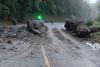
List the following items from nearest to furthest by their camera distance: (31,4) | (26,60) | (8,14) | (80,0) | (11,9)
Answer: (26,60) < (8,14) < (11,9) < (31,4) < (80,0)

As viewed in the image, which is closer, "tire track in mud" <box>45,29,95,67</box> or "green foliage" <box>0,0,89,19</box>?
"tire track in mud" <box>45,29,95,67</box>

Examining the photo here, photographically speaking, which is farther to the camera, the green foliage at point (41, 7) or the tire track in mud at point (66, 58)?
the green foliage at point (41, 7)

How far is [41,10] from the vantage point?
81.6 metres

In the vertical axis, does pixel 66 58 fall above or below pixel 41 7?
below

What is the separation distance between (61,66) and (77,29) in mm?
18626

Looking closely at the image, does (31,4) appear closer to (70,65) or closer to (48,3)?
(48,3)

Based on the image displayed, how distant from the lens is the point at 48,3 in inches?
3511

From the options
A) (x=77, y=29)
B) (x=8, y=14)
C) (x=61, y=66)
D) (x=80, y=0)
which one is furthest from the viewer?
(x=80, y=0)

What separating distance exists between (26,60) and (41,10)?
68708 millimetres

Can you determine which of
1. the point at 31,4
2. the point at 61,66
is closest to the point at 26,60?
the point at 61,66

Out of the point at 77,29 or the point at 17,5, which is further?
the point at 17,5

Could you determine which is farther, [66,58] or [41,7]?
[41,7]

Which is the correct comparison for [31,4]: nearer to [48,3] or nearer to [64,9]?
[48,3]

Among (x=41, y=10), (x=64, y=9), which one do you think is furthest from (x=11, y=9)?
(x=64, y=9)
